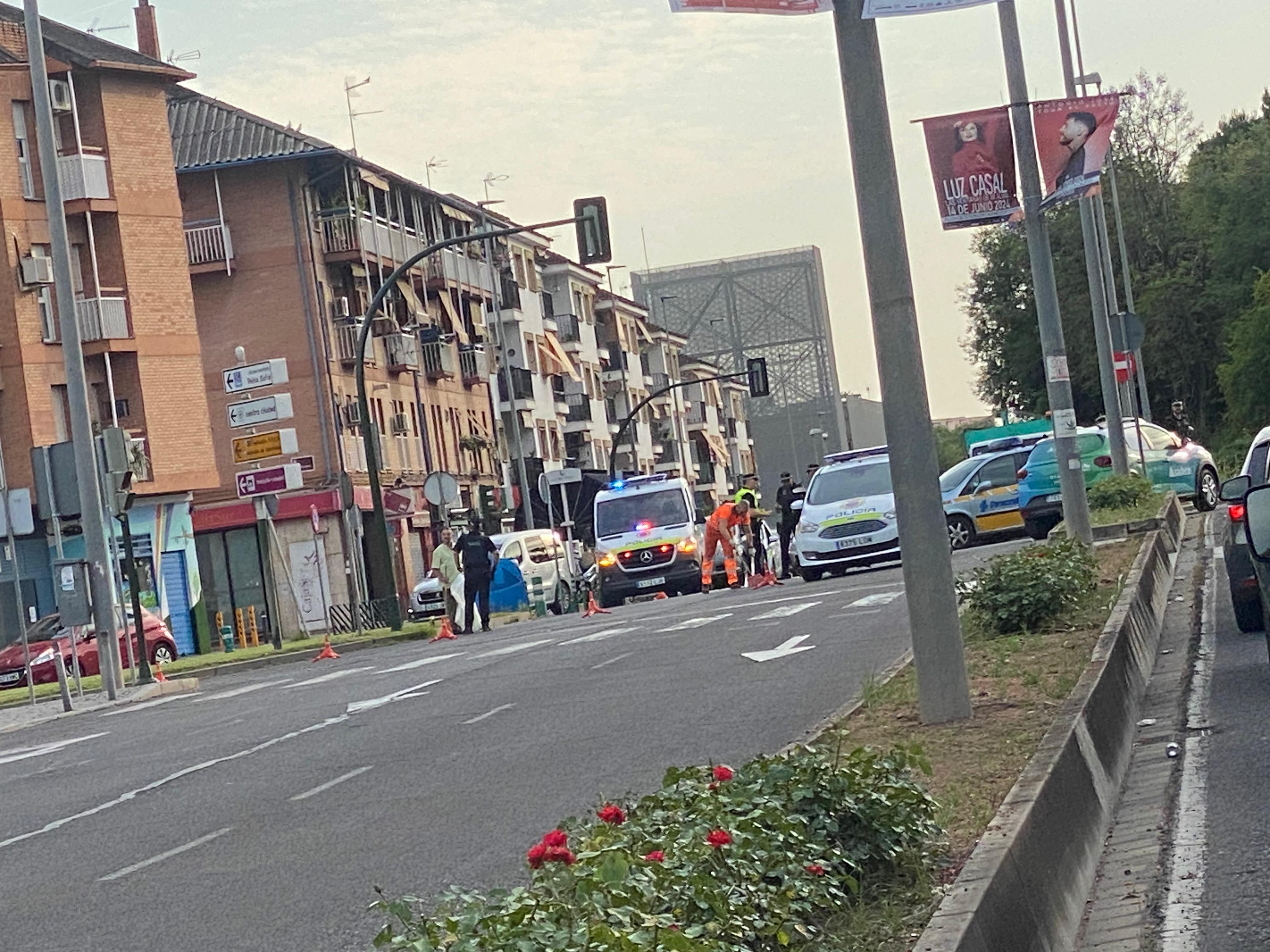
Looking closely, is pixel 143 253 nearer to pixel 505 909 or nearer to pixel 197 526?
pixel 197 526

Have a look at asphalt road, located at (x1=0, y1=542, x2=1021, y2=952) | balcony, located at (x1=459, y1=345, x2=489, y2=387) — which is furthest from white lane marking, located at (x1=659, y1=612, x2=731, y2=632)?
balcony, located at (x1=459, y1=345, x2=489, y2=387)

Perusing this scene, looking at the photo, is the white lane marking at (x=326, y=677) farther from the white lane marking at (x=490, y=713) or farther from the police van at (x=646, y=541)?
the police van at (x=646, y=541)

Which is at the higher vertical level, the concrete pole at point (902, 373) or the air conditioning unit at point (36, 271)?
the air conditioning unit at point (36, 271)

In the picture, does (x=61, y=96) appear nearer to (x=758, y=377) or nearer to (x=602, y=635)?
(x=758, y=377)

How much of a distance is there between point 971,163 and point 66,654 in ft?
85.9

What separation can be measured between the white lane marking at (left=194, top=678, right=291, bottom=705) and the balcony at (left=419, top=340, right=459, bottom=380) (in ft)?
151

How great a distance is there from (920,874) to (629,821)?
3.33 feet

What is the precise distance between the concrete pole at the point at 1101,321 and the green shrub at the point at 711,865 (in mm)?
21266

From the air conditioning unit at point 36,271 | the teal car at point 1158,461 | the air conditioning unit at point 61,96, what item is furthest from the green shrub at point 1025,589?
the air conditioning unit at point 61,96

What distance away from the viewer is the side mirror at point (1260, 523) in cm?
1127

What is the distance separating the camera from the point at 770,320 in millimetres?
157875

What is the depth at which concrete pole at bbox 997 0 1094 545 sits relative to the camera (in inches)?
898

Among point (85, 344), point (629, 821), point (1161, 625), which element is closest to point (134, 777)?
point (1161, 625)

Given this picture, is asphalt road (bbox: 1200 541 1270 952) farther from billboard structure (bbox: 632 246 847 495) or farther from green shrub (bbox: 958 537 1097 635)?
billboard structure (bbox: 632 246 847 495)
